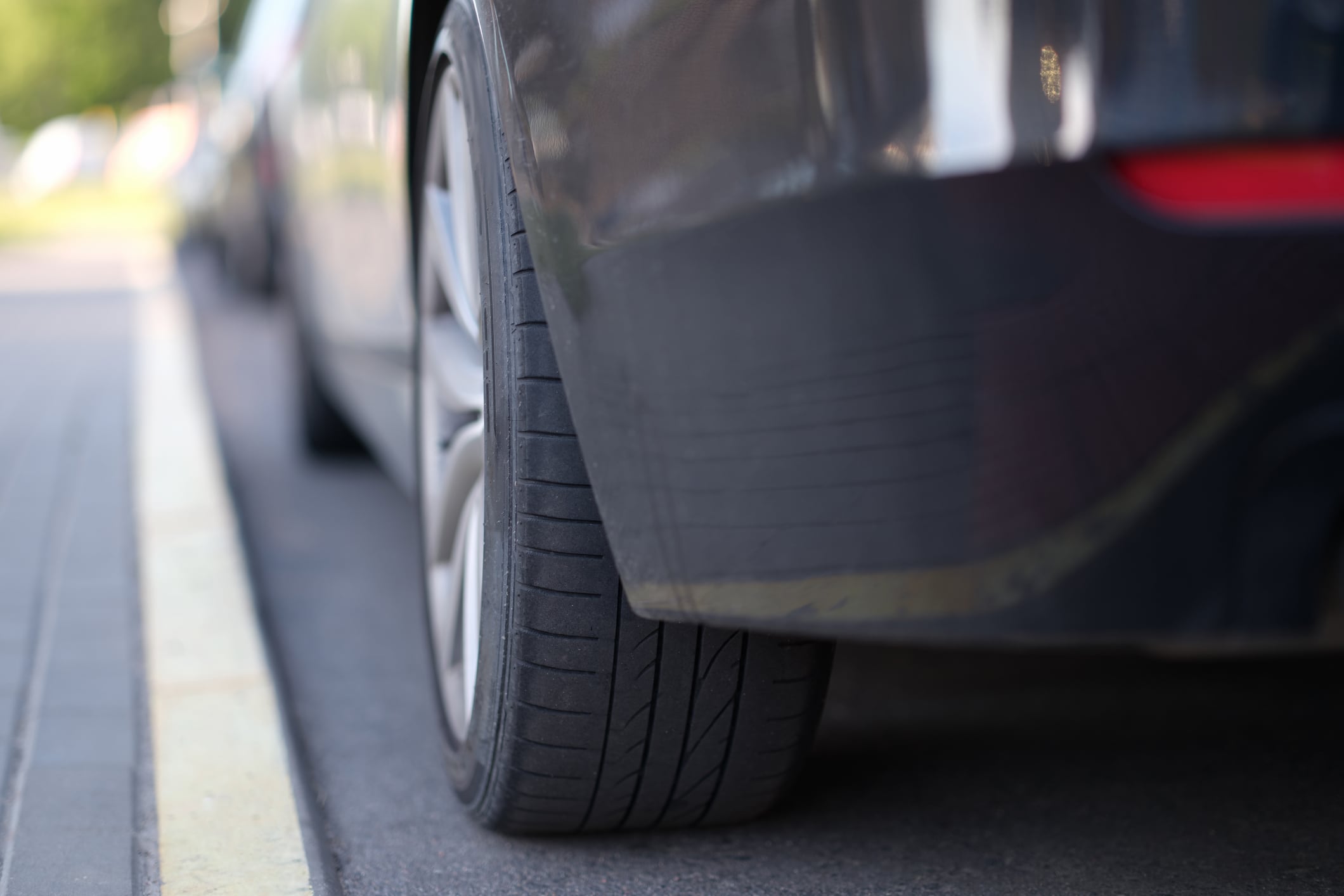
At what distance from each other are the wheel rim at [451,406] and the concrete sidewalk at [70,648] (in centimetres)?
45

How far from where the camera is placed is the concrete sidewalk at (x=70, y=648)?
1.83 meters

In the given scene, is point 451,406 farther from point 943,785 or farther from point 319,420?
point 319,420

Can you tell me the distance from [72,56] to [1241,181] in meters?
48.1

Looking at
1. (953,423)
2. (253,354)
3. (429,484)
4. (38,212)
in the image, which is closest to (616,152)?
(953,423)

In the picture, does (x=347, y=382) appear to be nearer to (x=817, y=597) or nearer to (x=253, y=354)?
(x=817, y=597)

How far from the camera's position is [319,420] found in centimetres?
430

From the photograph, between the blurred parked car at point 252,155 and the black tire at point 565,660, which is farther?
the blurred parked car at point 252,155

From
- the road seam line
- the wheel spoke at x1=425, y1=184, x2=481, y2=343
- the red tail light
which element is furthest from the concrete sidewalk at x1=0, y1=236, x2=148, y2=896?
the red tail light

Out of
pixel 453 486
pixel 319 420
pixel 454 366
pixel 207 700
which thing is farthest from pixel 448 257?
pixel 319 420

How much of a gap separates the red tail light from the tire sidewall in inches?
27.6

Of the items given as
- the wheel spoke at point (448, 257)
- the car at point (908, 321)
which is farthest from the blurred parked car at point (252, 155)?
the car at point (908, 321)

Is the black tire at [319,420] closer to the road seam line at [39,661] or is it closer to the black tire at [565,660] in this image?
the road seam line at [39,661]

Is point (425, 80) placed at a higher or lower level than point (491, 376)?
higher

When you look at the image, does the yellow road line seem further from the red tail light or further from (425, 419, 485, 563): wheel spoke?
the red tail light
